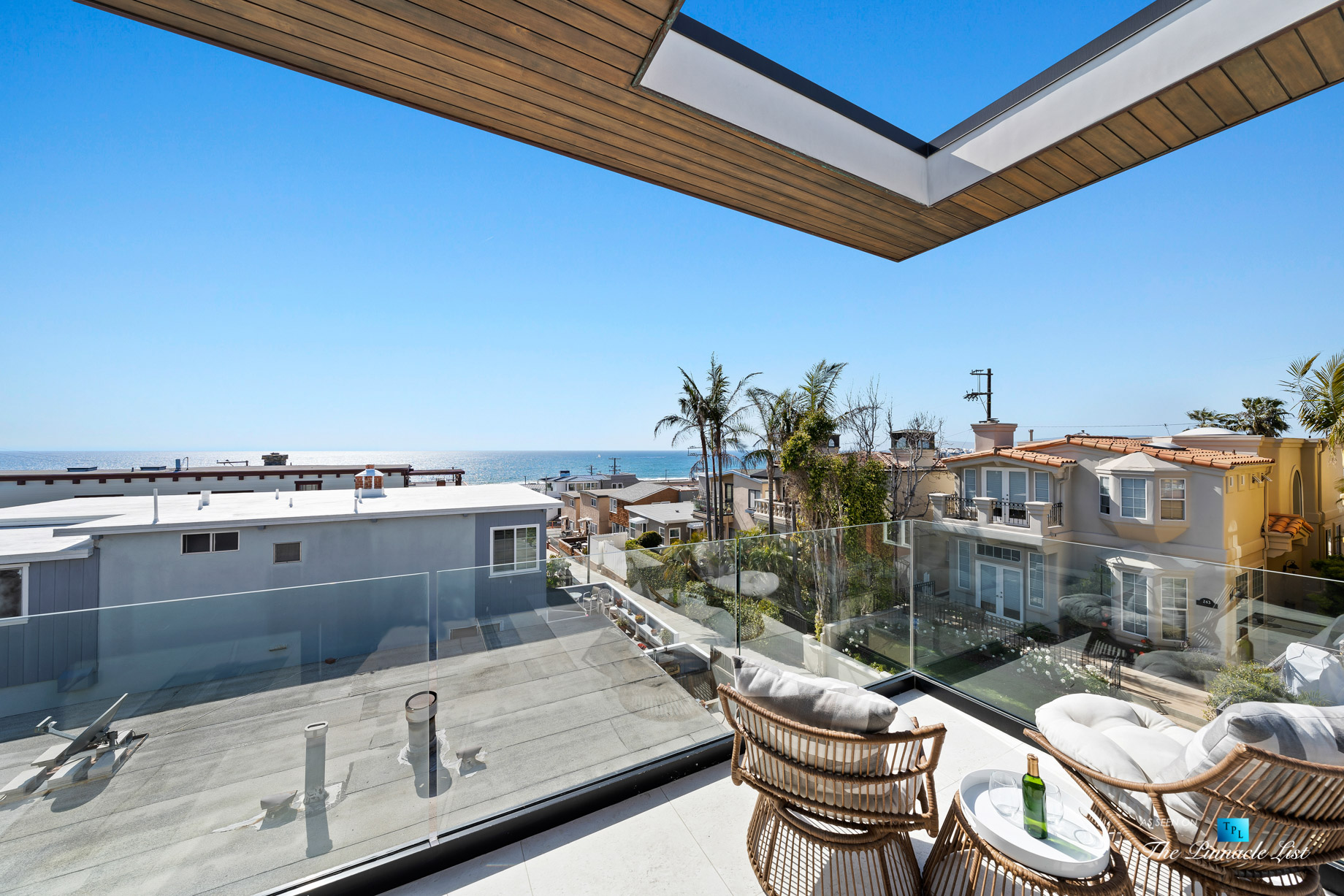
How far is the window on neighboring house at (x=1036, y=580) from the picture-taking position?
3.22 meters

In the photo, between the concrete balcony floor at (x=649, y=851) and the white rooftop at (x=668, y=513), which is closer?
the concrete balcony floor at (x=649, y=851)

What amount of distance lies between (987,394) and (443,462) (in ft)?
372

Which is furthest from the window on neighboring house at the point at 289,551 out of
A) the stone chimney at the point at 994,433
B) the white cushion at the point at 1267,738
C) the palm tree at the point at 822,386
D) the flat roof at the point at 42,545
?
the stone chimney at the point at 994,433

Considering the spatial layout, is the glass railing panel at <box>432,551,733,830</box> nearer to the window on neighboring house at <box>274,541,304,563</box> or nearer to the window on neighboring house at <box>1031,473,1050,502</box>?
the window on neighboring house at <box>274,541,304,563</box>

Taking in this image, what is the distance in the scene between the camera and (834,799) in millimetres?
1499

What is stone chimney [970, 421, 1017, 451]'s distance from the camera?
13.9 meters

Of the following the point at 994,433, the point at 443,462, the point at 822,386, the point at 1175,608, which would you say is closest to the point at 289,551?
the point at 1175,608

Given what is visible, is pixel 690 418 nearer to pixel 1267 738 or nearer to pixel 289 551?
pixel 289 551

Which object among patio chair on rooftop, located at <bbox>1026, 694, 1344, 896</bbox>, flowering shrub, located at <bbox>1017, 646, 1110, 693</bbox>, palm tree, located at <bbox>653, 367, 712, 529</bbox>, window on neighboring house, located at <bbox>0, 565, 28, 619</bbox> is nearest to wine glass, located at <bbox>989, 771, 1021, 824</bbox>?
patio chair on rooftop, located at <bbox>1026, 694, 1344, 896</bbox>

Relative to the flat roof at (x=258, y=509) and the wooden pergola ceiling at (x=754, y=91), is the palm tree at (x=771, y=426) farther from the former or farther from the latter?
the wooden pergola ceiling at (x=754, y=91)

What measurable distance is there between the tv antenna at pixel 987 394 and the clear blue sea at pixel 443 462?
48.6 m

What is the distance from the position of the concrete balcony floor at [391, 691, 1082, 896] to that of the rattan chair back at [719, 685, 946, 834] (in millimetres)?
611

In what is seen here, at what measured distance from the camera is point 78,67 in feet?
27.3

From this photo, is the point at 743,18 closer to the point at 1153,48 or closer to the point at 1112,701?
the point at 1153,48
